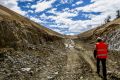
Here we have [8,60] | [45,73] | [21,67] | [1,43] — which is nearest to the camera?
[45,73]

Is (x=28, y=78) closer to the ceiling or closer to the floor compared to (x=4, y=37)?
closer to the floor

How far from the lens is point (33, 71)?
17781mm

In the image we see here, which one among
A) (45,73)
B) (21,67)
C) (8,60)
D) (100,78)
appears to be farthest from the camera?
(8,60)

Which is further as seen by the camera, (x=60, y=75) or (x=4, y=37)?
(x=4, y=37)

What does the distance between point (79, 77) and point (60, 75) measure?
4.40 feet

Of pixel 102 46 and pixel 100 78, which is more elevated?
pixel 102 46

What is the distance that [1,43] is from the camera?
28.6 metres

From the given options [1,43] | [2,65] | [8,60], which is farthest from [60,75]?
[1,43]

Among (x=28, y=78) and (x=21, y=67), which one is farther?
(x=21, y=67)

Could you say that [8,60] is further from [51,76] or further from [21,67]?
[51,76]

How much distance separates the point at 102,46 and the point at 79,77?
2.25 meters

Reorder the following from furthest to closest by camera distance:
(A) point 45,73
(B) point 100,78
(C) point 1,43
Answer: (C) point 1,43 < (A) point 45,73 < (B) point 100,78

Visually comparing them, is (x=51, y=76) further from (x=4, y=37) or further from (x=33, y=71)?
(x=4, y=37)

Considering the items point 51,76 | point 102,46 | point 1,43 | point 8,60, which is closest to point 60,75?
point 51,76
